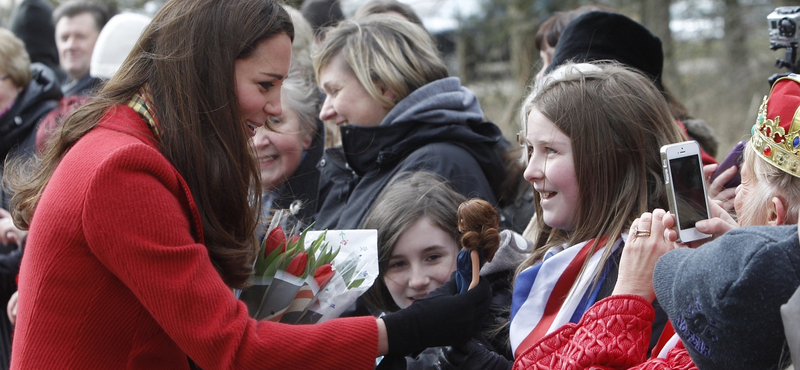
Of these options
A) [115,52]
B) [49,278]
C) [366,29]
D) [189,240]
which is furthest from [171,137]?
Result: [115,52]

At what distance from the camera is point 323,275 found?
2312mm

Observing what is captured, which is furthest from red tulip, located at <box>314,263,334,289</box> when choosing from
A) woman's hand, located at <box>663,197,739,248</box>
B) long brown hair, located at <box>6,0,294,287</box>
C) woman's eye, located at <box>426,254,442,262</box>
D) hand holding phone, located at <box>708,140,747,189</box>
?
hand holding phone, located at <box>708,140,747,189</box>

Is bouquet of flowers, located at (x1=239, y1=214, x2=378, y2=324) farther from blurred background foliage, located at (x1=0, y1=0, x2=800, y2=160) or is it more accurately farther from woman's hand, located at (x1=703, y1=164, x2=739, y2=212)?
blurred background foliage, located at (x1=0, y1=0, x2=800, y2=160)

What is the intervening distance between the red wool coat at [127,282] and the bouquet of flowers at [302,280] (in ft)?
1.06

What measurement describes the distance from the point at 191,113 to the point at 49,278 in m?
0.51

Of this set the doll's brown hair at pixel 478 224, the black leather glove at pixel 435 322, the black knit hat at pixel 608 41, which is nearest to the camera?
the black leather glove at pixel 435 322

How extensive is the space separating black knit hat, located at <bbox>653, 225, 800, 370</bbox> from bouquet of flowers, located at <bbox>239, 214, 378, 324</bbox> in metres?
1.16

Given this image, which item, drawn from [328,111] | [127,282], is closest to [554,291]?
[127,282]

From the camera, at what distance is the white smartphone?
1.94 meters

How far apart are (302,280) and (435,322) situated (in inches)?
16.6

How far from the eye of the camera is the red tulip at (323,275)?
230 cm

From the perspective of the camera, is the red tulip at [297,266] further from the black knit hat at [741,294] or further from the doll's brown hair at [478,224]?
the black knit hat at [741,294]

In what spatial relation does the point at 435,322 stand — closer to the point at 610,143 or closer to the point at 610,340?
the point at 610,340

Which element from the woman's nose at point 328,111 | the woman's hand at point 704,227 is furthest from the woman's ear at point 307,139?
the woman's hand at point 704,227
